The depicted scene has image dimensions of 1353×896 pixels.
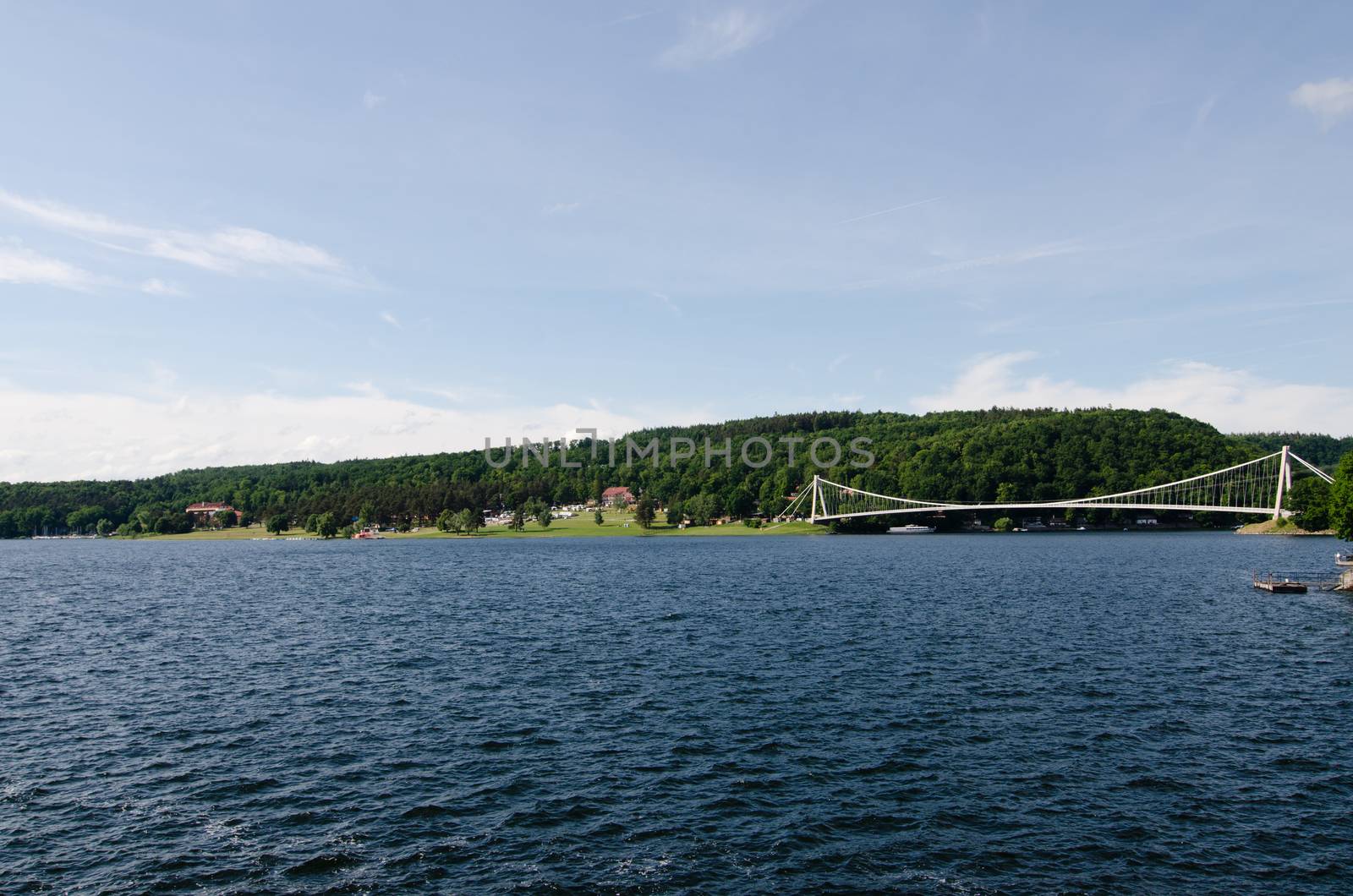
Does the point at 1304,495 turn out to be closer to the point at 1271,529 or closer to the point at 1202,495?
the point at 1271,529

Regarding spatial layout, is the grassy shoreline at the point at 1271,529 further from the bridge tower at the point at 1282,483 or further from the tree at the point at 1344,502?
the tree at the point at 1344,502

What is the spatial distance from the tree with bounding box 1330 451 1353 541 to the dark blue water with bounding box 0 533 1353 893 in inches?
469

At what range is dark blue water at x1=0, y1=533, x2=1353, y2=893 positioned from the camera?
1775 cm

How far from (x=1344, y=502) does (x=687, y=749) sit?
226ft

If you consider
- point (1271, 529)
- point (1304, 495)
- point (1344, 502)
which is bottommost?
point (1271, 529)

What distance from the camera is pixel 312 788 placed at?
2219cm

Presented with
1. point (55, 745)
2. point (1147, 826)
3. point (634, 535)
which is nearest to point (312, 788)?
point (55, 745)

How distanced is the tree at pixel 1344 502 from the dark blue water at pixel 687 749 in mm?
11920

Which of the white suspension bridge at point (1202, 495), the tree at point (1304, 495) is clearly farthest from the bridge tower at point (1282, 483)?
the tree at point (1304, 495)

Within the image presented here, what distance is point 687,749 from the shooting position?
25234 millimetres

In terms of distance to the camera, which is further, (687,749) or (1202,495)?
(1202,495)

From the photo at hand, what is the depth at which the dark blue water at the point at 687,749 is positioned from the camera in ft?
58.2

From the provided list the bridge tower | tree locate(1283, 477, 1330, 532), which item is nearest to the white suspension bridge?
the bridge tower

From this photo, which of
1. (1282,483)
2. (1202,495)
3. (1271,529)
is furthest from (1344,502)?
(1202,495)
